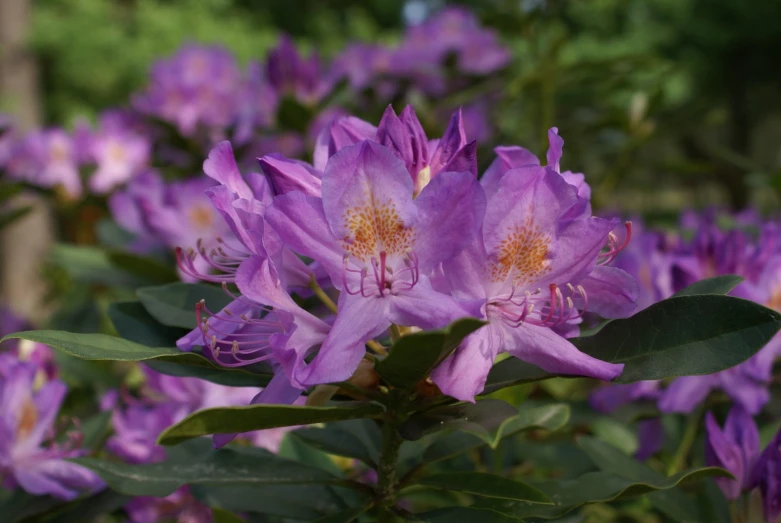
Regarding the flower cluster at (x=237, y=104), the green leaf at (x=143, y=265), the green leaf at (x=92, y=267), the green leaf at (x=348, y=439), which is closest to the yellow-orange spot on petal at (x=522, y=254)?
the green leaf at (x=348, y=439)

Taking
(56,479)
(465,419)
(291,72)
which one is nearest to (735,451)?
(465,419)

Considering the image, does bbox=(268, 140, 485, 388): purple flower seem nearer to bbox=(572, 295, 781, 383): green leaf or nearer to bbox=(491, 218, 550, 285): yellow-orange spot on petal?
bbox=(491, 218, 550, 285): yellow-orange spot on petal

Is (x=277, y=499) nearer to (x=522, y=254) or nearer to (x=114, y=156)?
(x=522, y=254)

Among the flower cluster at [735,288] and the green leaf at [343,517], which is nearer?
the green leaf at [343,517]

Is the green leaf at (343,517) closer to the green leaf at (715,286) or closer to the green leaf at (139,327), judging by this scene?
the green leaf at (139,327)

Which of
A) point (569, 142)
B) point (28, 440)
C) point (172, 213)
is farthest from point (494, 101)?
point (28, 440)

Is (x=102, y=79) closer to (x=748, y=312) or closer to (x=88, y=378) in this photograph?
(x=88, y=378)
